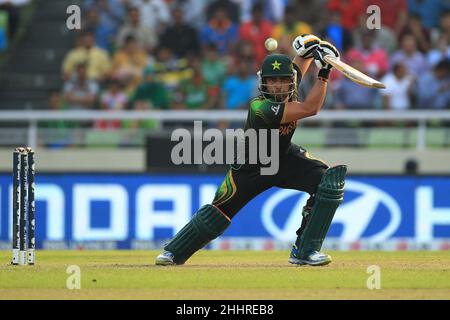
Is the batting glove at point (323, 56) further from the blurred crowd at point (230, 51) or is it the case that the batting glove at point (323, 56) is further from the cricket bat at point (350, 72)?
the blurred crowd at point (230, 51)

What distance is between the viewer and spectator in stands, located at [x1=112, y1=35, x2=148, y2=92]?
16203 millimetres

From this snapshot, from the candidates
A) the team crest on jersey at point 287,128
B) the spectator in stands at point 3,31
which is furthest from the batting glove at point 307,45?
the spectator in stands at point 3,31

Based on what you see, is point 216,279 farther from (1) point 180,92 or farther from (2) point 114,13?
(2) point 114,13

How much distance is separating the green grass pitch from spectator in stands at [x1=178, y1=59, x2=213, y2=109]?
591cm

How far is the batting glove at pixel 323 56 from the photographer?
883 cm

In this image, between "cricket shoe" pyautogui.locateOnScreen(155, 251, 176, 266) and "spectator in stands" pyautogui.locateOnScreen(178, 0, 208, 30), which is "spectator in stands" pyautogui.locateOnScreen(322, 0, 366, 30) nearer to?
"spectator in stands" pyautogui.locateOnScreen(178, 0, 208, 30)

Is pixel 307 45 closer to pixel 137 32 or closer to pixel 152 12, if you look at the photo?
pixel 137 32

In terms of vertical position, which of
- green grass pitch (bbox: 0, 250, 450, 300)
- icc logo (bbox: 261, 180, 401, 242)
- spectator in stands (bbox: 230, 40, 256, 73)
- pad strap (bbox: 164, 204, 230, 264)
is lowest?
icc logo (bbox: 261, 180, 401, 242)

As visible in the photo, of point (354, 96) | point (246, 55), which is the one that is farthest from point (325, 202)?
point (246, 55)

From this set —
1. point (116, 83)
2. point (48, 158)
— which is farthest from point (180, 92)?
point (48, 158)

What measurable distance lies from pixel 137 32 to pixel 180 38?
665 millimetres

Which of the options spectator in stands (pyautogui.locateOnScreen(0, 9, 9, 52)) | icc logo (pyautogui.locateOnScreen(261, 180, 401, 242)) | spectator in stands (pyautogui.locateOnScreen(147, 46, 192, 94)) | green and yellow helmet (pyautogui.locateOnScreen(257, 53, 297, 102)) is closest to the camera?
green and yellow helmet (pyautogui.locateOnScreen(257, 53, 297, 102))

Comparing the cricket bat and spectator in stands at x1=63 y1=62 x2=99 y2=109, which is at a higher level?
the cricket bat

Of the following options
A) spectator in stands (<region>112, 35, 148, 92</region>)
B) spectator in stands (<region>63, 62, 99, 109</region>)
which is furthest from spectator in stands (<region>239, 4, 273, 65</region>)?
spectator in stands (<region>63, 62, 99, 109</region>)
